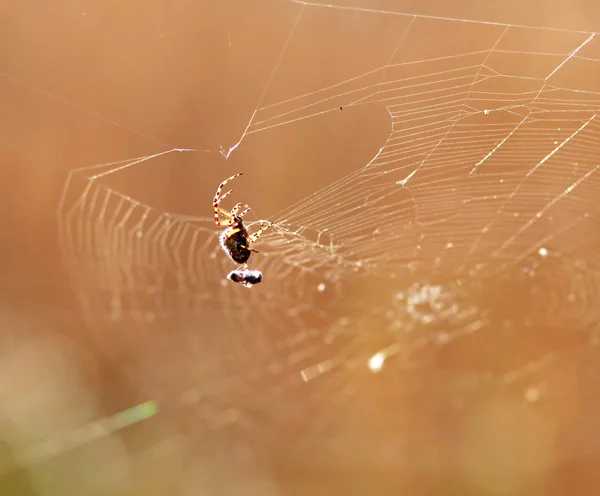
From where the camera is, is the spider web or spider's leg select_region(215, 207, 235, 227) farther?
the spider web

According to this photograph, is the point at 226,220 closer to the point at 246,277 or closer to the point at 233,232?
the point at 233,232

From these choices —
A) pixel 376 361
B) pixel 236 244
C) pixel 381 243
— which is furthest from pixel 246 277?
pixel 376 361

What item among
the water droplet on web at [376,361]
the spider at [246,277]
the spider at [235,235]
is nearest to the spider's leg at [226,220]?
the spider at [235,235]

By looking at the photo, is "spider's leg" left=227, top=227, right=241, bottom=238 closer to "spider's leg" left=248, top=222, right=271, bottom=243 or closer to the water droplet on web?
→ "spider's leg" left=248, top=222, right=271, bottom=243

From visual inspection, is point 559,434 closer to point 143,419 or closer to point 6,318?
point 143,419

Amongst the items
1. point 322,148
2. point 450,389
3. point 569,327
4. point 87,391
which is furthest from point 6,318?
point 569,327

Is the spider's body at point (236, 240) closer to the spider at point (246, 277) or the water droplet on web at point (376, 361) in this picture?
the spider at point (246, 277)

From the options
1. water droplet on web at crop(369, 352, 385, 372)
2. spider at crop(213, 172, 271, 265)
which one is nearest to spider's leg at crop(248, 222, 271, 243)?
spider at crop(213, 172, 271, 265)
